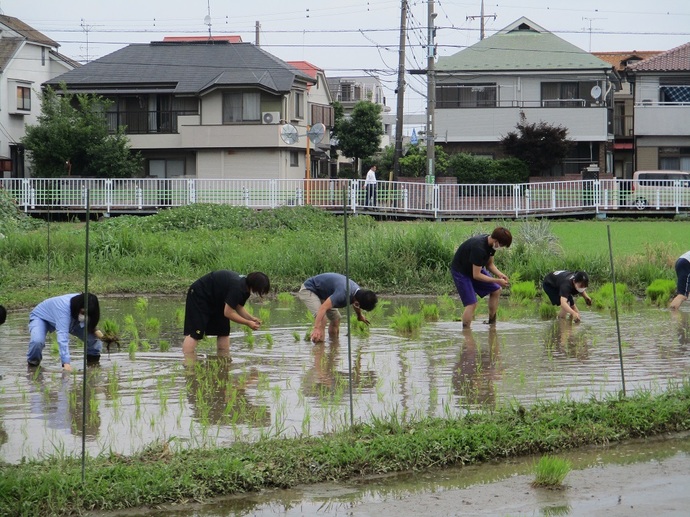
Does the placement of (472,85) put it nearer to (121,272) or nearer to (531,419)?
(121,272)

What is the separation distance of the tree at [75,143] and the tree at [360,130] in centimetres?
1226

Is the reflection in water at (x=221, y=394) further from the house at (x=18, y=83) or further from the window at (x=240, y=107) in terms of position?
the house at (x=18, y=83)

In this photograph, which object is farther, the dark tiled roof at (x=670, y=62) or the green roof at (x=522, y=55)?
the dark tiled roof at (x=670, y=62)

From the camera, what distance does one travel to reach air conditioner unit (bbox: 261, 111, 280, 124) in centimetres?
3691

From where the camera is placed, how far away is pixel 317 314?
34.8 ft

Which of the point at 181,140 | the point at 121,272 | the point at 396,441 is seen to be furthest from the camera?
the point at 181,140

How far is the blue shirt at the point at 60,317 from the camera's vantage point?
350 inches

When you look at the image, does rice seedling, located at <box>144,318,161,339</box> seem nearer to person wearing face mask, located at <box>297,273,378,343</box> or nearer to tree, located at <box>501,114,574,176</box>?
person wearing face mask, located at <box>297,273,378,343</box>

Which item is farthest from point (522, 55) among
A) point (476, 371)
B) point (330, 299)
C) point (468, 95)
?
point (476, 371)

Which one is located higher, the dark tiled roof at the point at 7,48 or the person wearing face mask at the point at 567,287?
the dark tiled roof at the point at 7,48

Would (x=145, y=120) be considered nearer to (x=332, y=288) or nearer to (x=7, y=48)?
(x=7, y=48)

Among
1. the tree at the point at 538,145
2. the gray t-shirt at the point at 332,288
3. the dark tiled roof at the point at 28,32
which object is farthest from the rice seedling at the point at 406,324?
the dark tiled roof at the point at 28,32

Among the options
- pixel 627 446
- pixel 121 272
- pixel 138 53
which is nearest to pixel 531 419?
pixel 627 446

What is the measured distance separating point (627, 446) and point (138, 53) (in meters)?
35.6
